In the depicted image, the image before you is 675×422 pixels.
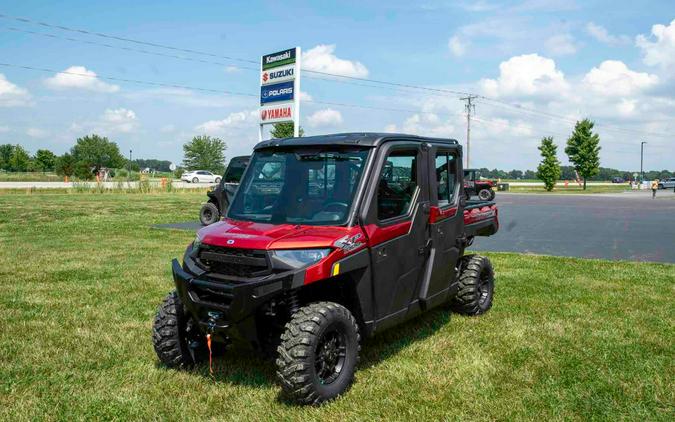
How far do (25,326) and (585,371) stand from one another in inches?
221

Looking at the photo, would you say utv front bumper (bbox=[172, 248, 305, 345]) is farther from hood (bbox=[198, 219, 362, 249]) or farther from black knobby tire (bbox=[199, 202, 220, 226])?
black knobby tire (bbox=[199, 202, 220, 226])

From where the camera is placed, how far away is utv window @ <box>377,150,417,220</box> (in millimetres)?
5008

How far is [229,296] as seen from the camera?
421cm

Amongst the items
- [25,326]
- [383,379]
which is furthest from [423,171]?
[25,326]

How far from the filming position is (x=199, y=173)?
62.3 m

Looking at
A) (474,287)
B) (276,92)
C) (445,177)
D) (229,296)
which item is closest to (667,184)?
(276,92)

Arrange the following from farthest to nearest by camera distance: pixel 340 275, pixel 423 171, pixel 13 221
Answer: pixel 13 221 < pixel 423 171 < pixel 340 275

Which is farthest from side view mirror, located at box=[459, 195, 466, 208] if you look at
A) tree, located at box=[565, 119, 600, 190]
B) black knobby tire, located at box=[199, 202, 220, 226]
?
tree, located at box=[565, 119, 600, 190]

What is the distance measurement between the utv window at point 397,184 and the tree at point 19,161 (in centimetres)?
10459

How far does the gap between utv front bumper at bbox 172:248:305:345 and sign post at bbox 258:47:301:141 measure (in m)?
17.7

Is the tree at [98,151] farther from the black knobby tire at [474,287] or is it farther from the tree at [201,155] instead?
the black knobby tire at [474,287]

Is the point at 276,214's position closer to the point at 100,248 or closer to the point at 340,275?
the point at 340,275

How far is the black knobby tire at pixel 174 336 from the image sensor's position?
4914mm

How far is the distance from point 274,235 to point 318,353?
3.07 feet
